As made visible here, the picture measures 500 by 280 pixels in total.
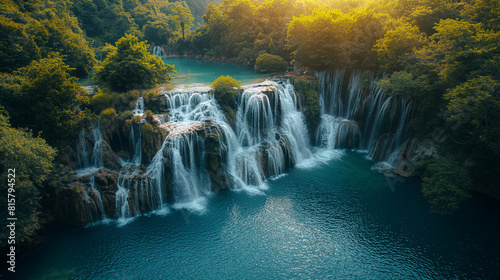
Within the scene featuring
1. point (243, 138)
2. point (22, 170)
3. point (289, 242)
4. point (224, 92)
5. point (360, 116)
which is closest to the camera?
point (22, 170)

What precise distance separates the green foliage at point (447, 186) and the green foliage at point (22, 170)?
27.2 meters

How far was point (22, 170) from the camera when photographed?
50.4 feet

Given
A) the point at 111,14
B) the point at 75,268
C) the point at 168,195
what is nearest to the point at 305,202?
the point at 168,195

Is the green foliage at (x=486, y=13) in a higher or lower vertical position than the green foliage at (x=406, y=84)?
higher

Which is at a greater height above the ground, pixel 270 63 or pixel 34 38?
pixel 34 38

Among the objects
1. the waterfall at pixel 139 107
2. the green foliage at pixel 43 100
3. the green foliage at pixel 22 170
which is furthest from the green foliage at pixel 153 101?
the green foliage at pixel 22 170

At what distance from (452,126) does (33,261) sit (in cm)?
3225

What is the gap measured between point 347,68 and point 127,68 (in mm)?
26423

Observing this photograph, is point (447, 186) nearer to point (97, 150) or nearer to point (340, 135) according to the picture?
point (340, 135)

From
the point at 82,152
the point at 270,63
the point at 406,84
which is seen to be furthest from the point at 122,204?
the point at 270,63

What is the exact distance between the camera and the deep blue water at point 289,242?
633 inches

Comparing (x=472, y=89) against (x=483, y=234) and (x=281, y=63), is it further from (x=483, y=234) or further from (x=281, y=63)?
(x=281, y=63)

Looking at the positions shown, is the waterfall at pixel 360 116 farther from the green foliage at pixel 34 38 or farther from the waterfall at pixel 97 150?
the green foliage at pixel 34 38

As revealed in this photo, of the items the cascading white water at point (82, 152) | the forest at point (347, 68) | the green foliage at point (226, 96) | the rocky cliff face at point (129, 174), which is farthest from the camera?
the green foliage at point (226, 96)
